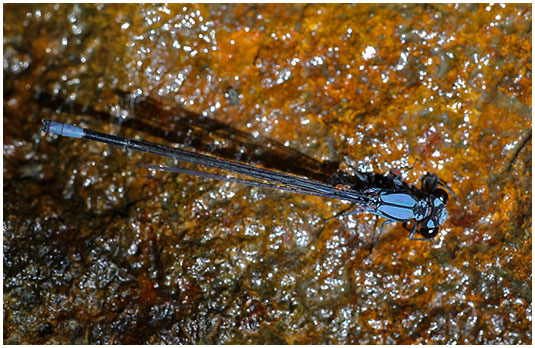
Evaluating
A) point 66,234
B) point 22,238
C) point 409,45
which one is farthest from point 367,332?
→ point 22,238

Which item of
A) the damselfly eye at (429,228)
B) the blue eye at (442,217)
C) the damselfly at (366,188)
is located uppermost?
the damselfly at (366,188)

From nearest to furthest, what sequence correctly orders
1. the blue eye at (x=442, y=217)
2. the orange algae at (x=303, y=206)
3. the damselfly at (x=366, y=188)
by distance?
the damselfly at (x=366, y=188)
the blue eye at (x=442, y=217)
the orange algae at (x=303, y=206)

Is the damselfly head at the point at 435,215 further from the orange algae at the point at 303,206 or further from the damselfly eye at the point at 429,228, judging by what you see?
the orange algae at the point at 303,206

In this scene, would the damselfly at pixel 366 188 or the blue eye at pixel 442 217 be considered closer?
the damselfly at pixel 366 188

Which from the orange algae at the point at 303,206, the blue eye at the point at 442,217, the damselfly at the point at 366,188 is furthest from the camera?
the orange algae at the point at 303,206

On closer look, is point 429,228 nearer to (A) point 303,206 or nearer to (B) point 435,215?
(B) point 435,215

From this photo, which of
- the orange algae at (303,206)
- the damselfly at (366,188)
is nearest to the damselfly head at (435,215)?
the damselfly at (366,188)

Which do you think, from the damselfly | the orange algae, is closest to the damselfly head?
the damselfly

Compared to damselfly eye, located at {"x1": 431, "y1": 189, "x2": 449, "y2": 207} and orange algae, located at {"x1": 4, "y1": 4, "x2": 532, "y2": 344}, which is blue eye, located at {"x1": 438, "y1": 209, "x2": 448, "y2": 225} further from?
orange algae, located at {"x1": 4, "y1": 4, "x2": 532, "y2": 344}
